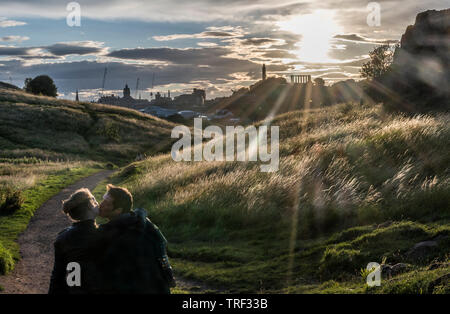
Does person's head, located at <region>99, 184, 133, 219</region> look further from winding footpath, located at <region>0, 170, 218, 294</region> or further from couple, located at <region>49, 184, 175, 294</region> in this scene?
winding footpath, located at <region>0, 170, 218, 294</region>

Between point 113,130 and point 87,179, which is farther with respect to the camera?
point 113,130

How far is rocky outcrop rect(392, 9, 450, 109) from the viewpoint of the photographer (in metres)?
23.8

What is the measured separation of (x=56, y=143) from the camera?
54.4 metres

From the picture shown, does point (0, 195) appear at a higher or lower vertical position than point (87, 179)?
higher

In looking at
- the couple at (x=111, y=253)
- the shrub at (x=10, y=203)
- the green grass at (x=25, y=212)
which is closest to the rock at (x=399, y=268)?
the couple at (x=111, y=253)

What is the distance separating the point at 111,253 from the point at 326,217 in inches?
289

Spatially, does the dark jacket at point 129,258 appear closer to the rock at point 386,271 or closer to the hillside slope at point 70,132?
the rock at point 386,271

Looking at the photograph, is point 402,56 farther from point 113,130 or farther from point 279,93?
point 279,93

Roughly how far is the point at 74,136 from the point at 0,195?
45.1m

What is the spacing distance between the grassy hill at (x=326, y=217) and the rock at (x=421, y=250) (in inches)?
1.3

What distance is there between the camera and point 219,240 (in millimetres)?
11594

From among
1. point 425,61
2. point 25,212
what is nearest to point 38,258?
point 25,212

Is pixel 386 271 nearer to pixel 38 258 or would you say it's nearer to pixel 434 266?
pixel 434 266

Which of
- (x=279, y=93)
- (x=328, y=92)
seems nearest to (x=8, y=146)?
(x=328, y=92)
